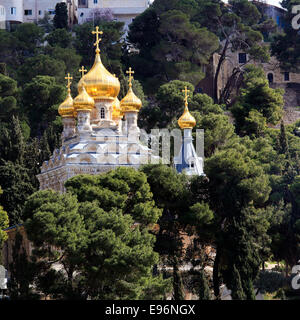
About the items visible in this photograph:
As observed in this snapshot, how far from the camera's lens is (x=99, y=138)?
51188 mm

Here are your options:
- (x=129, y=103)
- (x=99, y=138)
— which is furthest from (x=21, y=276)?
(x=129, y=103)

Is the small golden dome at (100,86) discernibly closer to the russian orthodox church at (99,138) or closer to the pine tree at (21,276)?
the russian orthodox church at (99,138)

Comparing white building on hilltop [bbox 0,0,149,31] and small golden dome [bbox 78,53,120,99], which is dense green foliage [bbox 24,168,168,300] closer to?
small golden dome [bbox 78,53,120,99]

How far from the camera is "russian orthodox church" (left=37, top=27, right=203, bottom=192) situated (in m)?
49.7

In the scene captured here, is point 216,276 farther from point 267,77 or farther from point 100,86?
point 267,77

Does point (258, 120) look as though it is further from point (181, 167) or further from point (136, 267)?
point (136, 267)

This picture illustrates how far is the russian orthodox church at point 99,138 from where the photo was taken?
4966 centimetres

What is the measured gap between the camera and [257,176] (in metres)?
47.0

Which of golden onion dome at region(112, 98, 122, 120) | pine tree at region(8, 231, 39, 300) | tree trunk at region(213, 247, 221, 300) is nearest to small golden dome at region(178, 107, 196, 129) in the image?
golden onion dome at region(112, 98, 122, 120)

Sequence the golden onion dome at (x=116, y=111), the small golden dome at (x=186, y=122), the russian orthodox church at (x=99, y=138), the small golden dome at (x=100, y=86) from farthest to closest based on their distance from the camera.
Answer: the small golden dome at (x=186, y=122), the golden onion dome at (x=116, y=111), the small golden dome at (x=100, y=86), the russian orthodox church at (x=99, y=138)

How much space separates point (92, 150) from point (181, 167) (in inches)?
183

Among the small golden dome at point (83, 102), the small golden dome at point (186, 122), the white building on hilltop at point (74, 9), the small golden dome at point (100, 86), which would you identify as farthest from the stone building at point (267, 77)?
the small golden dome at point (83, 102)
